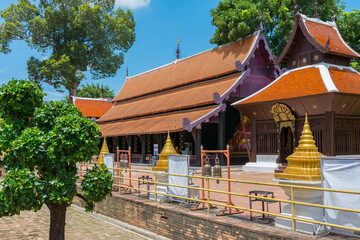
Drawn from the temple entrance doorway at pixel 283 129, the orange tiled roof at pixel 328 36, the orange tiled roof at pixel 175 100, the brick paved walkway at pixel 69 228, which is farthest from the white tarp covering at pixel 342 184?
the orange tiled roof at pixel 175 100

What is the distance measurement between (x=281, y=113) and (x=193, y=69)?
11800mm

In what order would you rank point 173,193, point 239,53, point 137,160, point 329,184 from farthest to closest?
point 137,160 → point 239,53 → point 173,193 → point 329,184

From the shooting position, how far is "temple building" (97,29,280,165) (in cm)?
2188

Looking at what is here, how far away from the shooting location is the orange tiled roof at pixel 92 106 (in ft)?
130

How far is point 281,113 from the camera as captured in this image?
1647cm

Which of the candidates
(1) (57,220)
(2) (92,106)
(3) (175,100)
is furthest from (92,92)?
(1) (57,220)

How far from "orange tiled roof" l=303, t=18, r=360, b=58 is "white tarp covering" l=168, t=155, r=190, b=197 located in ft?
33.4

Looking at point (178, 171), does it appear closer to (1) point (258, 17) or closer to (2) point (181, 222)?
(2) point (181, 222)

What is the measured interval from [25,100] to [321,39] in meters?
14.3

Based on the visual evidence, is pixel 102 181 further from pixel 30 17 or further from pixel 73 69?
pixel 30 17

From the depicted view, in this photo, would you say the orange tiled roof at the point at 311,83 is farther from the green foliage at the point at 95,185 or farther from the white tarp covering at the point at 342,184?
the green foliage at the point at 95,185

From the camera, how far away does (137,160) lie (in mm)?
28219

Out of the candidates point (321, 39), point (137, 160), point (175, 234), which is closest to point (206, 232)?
point (175, 234)

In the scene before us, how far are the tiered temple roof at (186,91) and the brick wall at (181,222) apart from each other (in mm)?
9490
